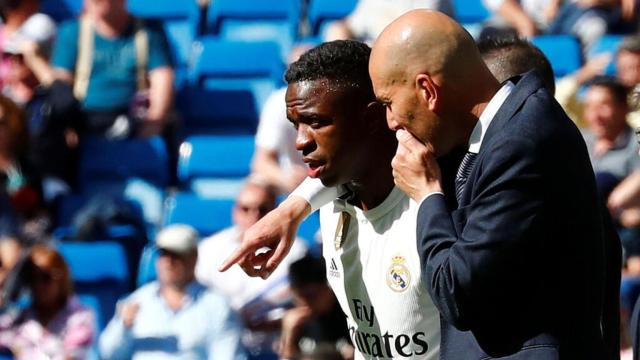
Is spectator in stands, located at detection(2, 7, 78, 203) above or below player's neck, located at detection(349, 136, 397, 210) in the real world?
below

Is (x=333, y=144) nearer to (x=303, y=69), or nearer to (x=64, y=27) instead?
(x=303, y=69)

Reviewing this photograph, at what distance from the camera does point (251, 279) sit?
6.49 m

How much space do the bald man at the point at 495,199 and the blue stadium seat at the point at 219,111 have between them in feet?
18.0

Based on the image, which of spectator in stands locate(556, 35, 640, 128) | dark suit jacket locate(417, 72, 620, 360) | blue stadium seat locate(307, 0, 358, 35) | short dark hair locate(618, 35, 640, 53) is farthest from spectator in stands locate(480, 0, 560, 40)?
dark suit jacket locate(417, 72, 620, 360)

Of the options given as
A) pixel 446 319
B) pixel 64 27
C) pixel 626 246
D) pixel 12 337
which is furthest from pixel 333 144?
pixel 64 27

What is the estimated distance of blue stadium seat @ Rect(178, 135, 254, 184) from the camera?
7973 mm

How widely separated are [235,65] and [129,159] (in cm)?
110

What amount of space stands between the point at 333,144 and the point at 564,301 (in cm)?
92

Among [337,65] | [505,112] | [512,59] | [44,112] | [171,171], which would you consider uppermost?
[505,112]

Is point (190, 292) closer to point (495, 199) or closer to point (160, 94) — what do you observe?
point (160, 94)

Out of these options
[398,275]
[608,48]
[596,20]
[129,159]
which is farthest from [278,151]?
[398,275]

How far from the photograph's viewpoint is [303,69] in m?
3.63

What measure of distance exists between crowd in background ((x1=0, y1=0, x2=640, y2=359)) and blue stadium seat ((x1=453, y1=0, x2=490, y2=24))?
10.9 inches

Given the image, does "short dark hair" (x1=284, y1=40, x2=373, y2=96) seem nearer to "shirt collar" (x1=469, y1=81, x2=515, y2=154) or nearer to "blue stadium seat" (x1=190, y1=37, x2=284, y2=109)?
"shirt collar" (x1=469, y1=81, x2=515, y2=154)
